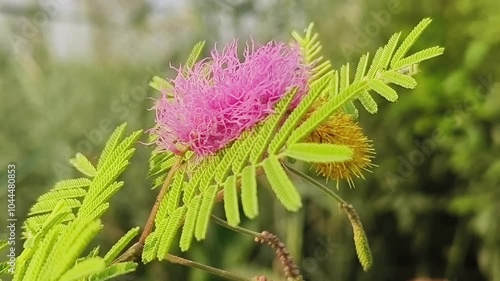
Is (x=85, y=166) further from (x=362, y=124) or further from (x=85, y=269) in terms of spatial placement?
(x=362, y=124)

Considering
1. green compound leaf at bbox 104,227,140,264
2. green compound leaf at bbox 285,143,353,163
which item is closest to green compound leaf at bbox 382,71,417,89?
green compound leaf at bbox 285,143,353,163

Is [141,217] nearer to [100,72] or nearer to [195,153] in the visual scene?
[100,72]

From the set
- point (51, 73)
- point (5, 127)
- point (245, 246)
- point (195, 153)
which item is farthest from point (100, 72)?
point (195, 153)

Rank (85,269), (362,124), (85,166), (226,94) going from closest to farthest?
(85,269) → (226,94) → (85,166) → (362,124)

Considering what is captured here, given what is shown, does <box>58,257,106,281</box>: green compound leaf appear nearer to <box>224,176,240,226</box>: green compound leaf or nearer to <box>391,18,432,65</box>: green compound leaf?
<box>224,176,240,226</box>: green compound leaf

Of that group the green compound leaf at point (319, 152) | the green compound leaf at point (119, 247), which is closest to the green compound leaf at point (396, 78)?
the green compound leaf at point (319, 152)

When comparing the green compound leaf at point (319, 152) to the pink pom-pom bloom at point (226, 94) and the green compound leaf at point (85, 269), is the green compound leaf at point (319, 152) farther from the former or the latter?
the green compound leaf at point (85, 269)

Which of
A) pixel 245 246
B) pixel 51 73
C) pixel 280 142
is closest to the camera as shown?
pixel 280 142

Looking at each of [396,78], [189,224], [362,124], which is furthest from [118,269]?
[362,124]

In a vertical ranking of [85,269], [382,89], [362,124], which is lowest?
[85,269]
